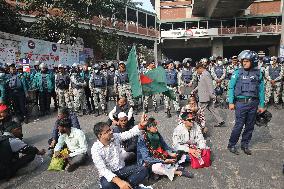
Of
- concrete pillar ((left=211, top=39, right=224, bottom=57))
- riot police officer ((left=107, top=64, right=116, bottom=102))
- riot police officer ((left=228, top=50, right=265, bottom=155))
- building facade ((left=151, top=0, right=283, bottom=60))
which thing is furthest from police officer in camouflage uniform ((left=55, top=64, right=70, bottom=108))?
concrete pillar ((left=211, top=39, right=224, bottom=57))

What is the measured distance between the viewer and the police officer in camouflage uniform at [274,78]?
34.7ft

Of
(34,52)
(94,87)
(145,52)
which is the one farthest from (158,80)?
(145,52)

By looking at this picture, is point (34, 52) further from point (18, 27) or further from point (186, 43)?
point (186, 43)

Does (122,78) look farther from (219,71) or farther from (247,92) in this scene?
(247,92)

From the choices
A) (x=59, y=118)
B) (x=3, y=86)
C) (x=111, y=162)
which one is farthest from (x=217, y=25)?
(x=111, y=162)

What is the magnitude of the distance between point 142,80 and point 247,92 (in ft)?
6.69

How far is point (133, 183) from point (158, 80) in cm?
178

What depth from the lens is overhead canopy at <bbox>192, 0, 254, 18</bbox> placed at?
28.7 m

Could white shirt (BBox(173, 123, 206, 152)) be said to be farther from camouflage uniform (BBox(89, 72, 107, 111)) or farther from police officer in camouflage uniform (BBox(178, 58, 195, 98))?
camouflage uniform (BBox(89, 72, 107, 111))

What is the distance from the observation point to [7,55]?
41.3 feet

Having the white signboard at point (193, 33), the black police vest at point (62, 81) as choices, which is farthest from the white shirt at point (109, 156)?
the white signboard at point (193, 33)

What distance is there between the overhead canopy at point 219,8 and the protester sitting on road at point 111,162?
86.0 ft

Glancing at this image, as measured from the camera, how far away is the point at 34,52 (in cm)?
1445

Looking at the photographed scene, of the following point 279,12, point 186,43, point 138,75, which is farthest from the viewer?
point 186,43
